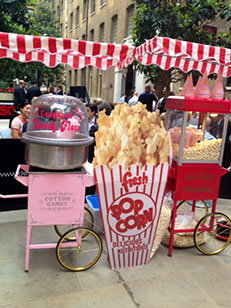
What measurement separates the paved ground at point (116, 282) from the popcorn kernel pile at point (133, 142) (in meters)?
1.21

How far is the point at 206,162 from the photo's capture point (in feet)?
11.3

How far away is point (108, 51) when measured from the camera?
5.12m

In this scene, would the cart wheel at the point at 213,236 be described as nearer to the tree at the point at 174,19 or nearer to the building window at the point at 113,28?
the tree at the point at 174,19

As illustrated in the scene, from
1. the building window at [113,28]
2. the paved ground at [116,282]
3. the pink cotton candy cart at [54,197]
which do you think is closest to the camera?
the paved ground at [116,282]

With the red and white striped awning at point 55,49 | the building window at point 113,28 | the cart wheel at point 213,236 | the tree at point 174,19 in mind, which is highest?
the building window at point 113,28

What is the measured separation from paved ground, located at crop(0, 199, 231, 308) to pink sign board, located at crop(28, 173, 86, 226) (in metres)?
0.60

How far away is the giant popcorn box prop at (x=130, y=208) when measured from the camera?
2.96 metres

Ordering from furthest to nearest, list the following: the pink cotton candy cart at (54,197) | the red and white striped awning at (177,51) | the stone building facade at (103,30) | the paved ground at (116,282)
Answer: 1. the stone building facade at (103,30)
2. the red and white striped awning at (177,51)
3. the pink cotton candy cart at (54,197)
4. the paved ground at (116,282)

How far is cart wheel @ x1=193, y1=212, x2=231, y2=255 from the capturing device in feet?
11.7

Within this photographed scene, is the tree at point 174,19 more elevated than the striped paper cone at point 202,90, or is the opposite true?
the tree at point 174,19

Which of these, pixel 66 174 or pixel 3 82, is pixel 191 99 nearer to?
pixel 66 174

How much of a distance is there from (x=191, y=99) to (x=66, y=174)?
1624 mm

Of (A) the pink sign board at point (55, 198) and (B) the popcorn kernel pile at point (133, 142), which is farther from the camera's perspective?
(B) the popcorn kernel pile at point (133, 142)

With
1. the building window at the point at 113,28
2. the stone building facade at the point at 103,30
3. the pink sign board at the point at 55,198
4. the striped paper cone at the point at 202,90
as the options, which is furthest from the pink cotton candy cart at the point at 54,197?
the building window at the point at 113,28
